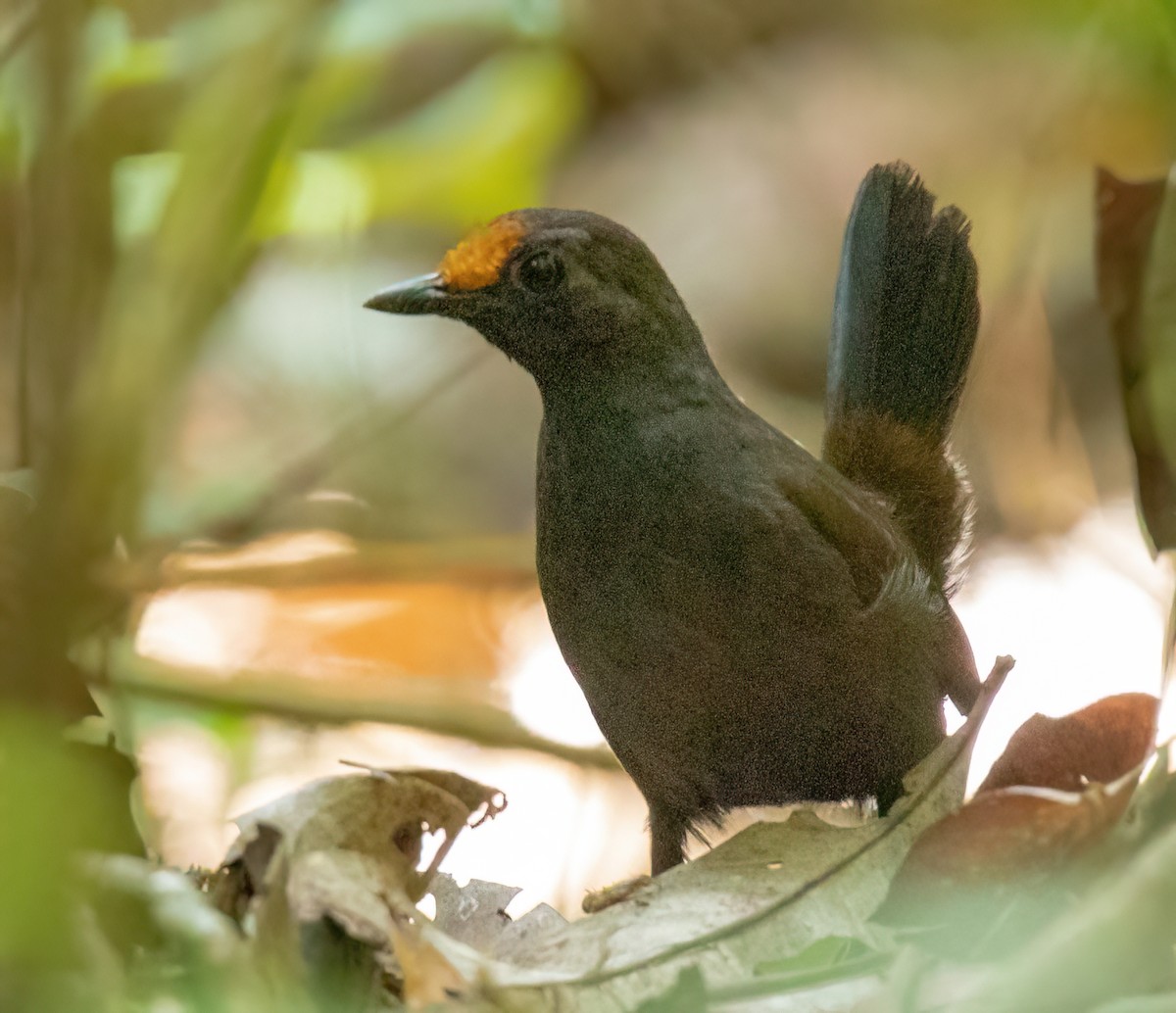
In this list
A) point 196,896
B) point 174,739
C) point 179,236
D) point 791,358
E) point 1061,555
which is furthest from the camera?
point 791,358

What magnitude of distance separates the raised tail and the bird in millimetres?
231

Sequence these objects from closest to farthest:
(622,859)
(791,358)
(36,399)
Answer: (36,399), (622,859), (791,358)

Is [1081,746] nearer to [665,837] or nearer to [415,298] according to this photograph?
[665,837]

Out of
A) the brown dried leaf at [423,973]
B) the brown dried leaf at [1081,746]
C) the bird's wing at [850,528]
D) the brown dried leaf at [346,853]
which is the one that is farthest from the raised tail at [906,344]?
the brown dried leaf at [423,973]

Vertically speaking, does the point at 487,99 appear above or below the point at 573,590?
above

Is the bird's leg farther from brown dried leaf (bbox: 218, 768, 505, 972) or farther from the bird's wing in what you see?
brown dried leaf (bbox: 218, 768, 505, 972)

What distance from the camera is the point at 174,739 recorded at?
3619 millimetres

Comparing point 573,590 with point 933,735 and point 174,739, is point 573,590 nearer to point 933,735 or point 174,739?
point 933,735

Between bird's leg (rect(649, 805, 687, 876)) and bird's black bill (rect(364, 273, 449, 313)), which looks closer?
bird's black bill (rect(364, 273, 449, 313))

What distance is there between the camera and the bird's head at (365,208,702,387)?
2.65 meters

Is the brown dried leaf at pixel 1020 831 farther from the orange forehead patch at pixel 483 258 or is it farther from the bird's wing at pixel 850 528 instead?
the orange forehead patch at pixel 483 258

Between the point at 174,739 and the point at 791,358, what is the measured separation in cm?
315

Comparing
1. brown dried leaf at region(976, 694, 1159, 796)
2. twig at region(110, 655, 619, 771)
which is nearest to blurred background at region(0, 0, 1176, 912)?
→ twig at region(110, 655, 619, 771)

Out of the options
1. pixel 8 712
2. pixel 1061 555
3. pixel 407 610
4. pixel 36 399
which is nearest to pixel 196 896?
pixel 8 712
